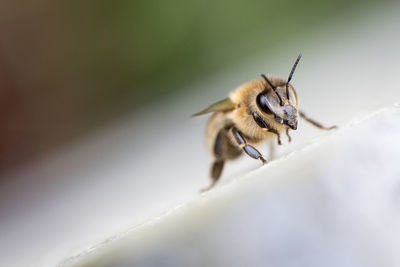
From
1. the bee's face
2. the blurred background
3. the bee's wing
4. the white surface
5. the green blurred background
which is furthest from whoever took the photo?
the green blurred background

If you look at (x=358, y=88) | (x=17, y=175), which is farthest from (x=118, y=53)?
(x=358, y=88)

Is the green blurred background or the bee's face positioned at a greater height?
the green blurred background

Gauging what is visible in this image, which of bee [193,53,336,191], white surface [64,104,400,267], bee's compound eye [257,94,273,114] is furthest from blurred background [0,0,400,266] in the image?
white surface [64,104,400,267]

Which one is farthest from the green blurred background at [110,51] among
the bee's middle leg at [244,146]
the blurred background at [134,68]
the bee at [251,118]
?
the bee's middle leg at [244,146]

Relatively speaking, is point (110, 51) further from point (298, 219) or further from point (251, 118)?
point (298, 219)

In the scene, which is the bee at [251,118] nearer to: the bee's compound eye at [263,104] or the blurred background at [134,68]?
the bee's compound eye at [263,104]

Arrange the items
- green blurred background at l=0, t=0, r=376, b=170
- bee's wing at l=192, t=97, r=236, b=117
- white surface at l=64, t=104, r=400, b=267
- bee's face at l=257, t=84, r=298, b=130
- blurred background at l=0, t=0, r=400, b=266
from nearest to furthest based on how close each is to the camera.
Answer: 1. white surface at l=64, t=104, r=400, b=267
2. bee's face at l=257, t=84, r=298, b=130
3. bee's wing at l=192, t=97, r=236, b=117
4. blurred background at l=0, t=0, r=400, b=266
5. green blurred background at l=0, t=0, r=376, b=170

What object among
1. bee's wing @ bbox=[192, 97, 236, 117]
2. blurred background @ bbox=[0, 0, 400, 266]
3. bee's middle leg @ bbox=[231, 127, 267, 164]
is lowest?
bee's middle leg @ bbox=[231, 127, 267, 164]

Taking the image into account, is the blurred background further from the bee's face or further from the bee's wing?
the bee's face
